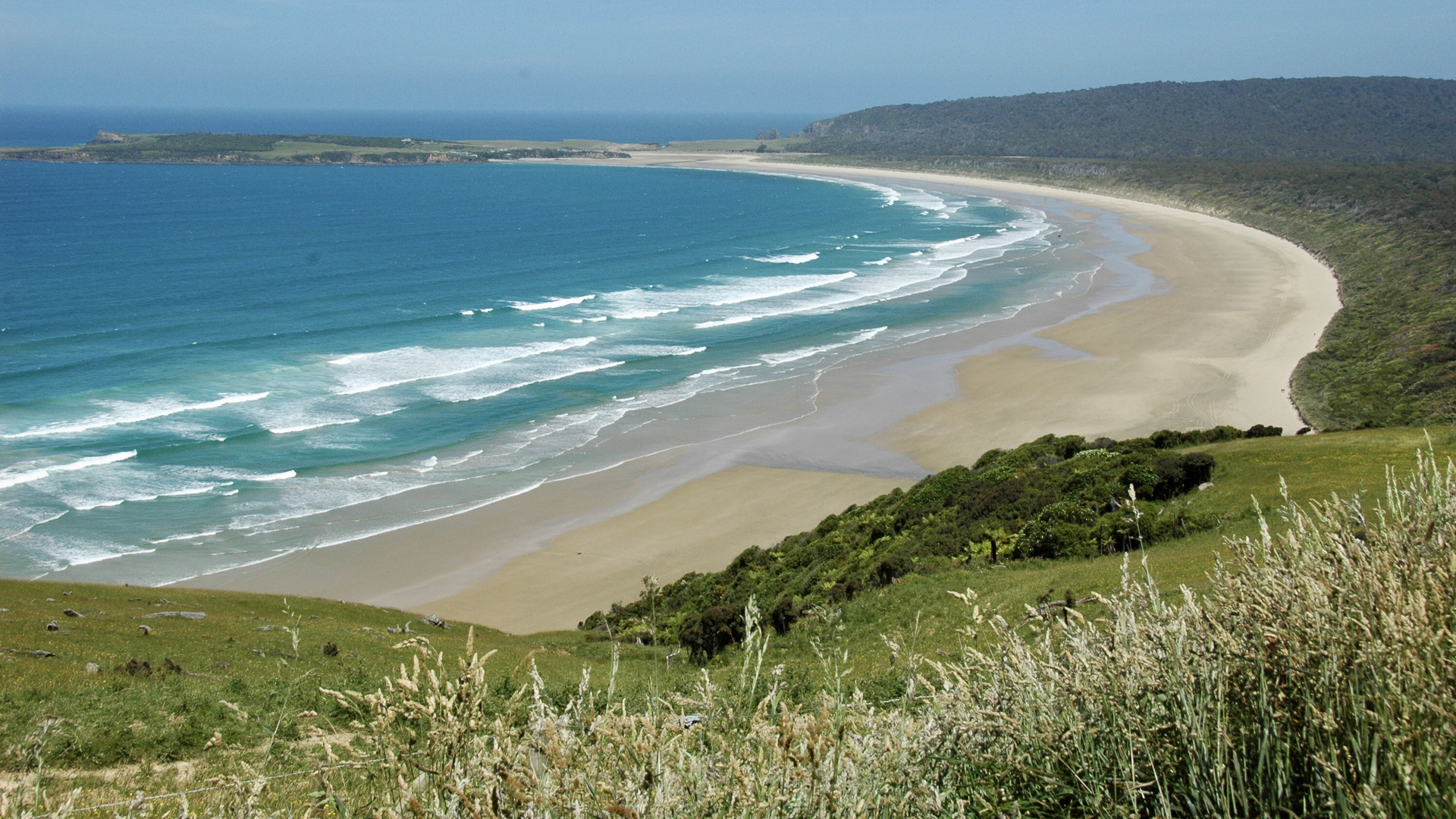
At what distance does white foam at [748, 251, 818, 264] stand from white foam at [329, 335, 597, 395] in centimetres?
2804

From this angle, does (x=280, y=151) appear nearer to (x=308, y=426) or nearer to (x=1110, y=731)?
(x=308, y=426)

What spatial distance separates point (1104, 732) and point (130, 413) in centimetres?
3981

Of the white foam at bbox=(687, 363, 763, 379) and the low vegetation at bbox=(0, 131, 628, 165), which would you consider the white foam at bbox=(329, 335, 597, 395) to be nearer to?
the white foam at bbox=(687, 363, 763, 379)

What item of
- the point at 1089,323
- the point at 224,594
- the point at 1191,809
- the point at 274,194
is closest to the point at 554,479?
the point at 224,594

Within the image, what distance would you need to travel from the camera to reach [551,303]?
5591 centimetres

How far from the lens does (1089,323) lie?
5009cm

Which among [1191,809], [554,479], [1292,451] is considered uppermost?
[1191,809]

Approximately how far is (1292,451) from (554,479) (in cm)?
2094

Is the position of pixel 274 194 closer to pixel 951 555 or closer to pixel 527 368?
pixel 527 368

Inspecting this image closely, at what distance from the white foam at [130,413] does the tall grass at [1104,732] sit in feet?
117

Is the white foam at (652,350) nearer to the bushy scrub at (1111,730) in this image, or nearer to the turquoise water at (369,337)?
the turquoise water at (369,337)

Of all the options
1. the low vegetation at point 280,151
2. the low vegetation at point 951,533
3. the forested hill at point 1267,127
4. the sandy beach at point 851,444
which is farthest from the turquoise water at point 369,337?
the forested hill at point 1267,127

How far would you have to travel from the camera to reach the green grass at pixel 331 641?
9.42 metres

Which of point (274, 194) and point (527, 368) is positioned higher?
point (274, 194)
